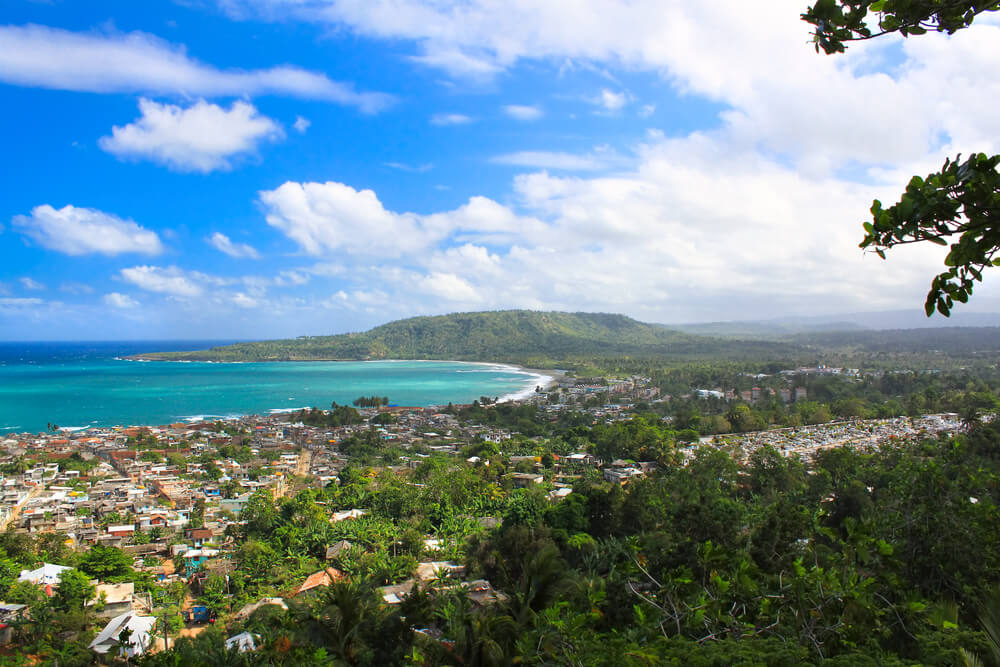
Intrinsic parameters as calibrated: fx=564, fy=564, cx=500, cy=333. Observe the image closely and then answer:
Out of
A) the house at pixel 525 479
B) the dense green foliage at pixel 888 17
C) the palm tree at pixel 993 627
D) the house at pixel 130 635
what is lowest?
the house at pixel 525 479

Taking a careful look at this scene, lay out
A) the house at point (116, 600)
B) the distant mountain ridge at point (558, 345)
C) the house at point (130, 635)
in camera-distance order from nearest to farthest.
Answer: the house at point (130, 635)
the house at point (116, 600)
the distant mountain ridge at point (558, 345)

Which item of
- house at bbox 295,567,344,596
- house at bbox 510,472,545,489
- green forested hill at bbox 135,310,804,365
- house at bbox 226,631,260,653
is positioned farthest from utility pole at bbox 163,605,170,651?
green forested hill at bbox 135,310,804,365

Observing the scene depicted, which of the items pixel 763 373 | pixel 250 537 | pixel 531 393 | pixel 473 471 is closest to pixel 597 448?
pixel 473 471

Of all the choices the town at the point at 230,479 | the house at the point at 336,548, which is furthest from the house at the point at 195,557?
the house at the point at 336,548

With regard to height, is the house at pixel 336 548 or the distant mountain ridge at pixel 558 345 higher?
the distant mountain ridge at pixel 558 345

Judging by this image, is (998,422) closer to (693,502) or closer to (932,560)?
(693,502)

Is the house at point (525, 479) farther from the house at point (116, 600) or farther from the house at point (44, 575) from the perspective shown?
the house at point (44, 575)

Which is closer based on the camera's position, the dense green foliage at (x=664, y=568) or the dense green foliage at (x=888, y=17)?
the dense green foliage at (x=888, y=17)
